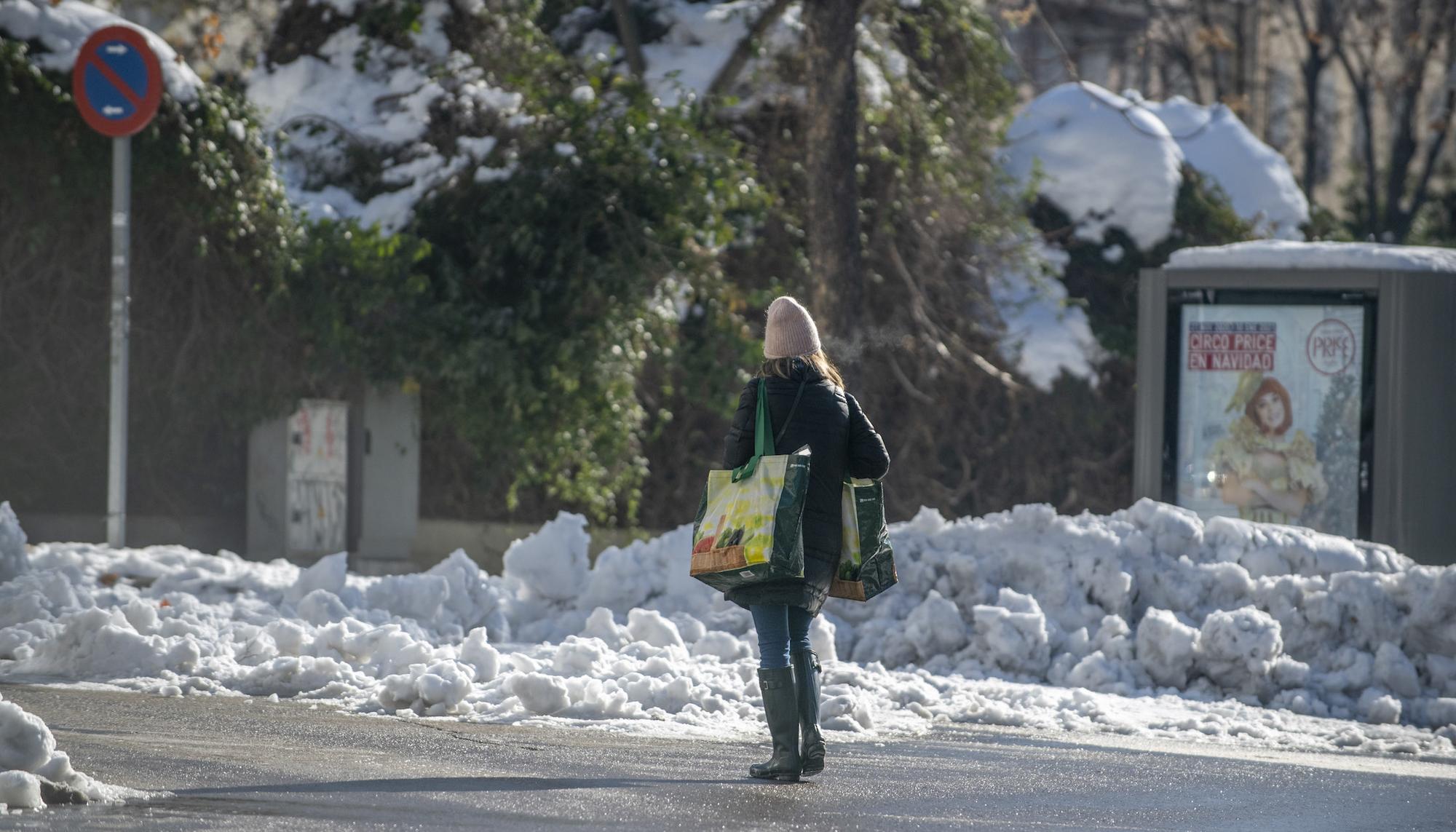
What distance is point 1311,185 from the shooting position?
1030 inches

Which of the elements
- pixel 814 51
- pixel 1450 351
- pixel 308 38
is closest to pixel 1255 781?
pixel 1450 351

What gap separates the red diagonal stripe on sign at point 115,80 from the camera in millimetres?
10914

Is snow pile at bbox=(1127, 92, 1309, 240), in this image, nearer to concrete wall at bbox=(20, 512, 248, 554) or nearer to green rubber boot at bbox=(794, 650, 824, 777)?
concrete wall at bbox=(20, 512, 248, 554)

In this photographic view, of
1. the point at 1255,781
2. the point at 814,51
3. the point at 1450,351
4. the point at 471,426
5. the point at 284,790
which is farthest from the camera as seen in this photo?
the point at 471,426

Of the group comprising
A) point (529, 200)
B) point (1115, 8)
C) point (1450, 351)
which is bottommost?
point (1450, 351)

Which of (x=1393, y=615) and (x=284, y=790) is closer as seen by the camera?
(x=284, y=790)

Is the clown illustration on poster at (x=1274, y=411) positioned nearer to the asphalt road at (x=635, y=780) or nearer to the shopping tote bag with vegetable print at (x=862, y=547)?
the asphalt road at (x=635, y=780)

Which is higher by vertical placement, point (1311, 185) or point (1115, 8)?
point (1115, 8)

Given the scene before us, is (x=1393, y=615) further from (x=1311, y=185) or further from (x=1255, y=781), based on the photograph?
(x=1311, y=185)

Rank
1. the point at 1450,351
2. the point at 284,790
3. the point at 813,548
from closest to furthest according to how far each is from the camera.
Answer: the point at 284,790
the point at 813,548
the point at 1450,351

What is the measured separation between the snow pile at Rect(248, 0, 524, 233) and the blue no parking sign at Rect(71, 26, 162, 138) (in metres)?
2.51

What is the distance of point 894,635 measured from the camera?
30.6ft

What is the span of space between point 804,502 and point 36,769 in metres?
2.47

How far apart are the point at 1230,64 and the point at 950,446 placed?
14409 mm
